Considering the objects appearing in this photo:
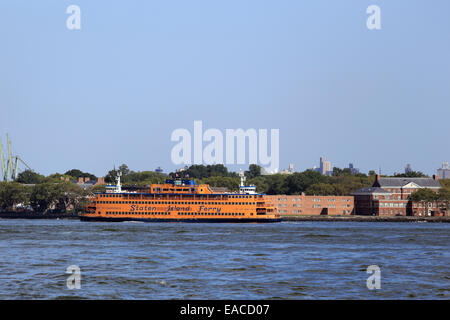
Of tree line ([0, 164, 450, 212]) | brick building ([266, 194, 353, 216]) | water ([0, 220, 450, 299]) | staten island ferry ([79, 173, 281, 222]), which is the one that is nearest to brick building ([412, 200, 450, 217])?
tree line ([0, 164, 450, 212])

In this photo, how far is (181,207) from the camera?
11575 centimetres

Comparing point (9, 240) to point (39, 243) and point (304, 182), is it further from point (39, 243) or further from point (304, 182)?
point (304, 182)

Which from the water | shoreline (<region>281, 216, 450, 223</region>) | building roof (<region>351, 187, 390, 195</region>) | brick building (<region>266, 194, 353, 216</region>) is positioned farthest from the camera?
building roof (<region>351, 187, 390, 195</region>)

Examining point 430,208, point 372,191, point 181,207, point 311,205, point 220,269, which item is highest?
point 372,191

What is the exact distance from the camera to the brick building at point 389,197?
153500 mm

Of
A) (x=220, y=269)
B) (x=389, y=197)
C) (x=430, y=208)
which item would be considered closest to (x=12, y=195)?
(x=389, y=197)

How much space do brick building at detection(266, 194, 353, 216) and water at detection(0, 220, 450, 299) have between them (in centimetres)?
8675

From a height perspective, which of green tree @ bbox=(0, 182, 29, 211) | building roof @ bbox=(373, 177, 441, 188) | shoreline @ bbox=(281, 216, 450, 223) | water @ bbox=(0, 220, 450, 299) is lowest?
shoreline @ bbox=(281, 216, 450, 223)

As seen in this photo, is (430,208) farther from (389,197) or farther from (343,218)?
(343,218)

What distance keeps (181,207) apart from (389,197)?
56.7 m

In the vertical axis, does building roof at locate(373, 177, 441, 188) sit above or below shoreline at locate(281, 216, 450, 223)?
above

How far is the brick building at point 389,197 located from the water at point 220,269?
89.7 m

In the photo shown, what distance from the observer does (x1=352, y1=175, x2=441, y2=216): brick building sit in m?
154

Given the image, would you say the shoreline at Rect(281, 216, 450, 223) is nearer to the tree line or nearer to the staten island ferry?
the tree line
